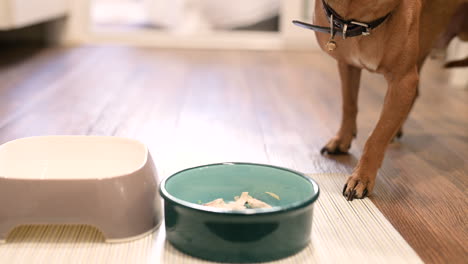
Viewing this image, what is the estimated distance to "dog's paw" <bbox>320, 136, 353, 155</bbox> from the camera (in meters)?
1.75

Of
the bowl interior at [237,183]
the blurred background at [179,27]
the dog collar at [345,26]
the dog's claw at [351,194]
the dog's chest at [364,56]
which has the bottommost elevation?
the blurred background at [179,27]

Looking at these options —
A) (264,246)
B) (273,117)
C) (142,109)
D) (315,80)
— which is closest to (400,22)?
(264,246)

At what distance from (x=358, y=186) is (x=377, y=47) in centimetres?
34

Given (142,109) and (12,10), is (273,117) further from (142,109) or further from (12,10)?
(12,10)

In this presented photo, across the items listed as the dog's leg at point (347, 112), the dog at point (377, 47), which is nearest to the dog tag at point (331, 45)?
the dog at point (377, 47)

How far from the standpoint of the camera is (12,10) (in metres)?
2.83

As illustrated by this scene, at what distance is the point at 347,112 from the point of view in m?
1.74

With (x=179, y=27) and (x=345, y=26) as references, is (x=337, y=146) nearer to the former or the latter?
(x=345, y=26)

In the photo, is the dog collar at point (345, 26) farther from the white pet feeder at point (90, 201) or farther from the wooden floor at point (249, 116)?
the white pet feeder at point (90, 201)

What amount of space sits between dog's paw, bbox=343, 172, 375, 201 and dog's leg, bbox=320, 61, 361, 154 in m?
0.32

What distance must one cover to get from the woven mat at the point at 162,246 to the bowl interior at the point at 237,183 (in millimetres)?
95

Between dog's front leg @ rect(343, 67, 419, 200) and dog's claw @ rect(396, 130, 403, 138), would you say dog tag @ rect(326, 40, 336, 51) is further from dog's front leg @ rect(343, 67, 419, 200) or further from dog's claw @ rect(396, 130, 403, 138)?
dog's claw @ rect(396, 130, 403, 138)

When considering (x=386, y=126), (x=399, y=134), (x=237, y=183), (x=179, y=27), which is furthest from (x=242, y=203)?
(x=179, y=27)

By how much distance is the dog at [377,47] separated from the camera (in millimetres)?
1362
